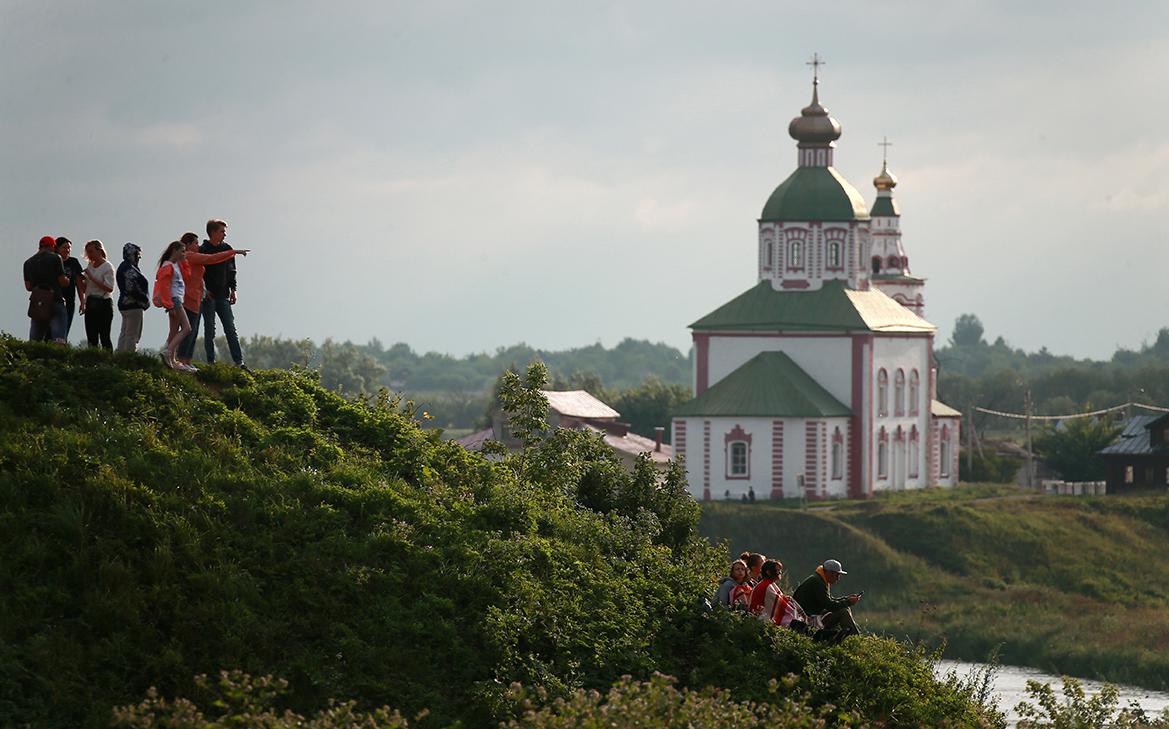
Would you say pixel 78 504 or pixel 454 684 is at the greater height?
pixel 78 504

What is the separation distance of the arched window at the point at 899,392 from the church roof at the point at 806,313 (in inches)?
58.8

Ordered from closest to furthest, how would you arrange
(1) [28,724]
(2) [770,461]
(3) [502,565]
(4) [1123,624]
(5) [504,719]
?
(1) [28,724] → (5) [504,719] → (3) [502,565] → (4) [1123,624] → (2) [770,461]

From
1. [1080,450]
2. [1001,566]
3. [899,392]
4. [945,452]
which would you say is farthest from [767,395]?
[1080,450]

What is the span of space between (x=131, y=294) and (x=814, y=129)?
55051 mm

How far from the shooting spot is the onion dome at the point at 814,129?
7756 cm

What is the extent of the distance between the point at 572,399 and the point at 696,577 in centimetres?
5753

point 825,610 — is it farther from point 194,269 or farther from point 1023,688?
point 1023,688

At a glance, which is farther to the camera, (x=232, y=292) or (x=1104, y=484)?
(x=1104, y=484)

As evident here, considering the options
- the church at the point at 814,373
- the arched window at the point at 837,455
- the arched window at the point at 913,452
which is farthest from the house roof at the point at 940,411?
the arched window at the point at 837,455

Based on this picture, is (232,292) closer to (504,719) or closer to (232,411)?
(232,411)

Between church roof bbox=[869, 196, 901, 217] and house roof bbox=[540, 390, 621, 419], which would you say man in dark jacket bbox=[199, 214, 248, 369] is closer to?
house roof bbox=[540, 390, 621, 419]

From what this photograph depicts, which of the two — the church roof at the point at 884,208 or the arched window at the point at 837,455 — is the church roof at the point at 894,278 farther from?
the arched window at the point at 837,455

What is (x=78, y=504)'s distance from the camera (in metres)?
21.6

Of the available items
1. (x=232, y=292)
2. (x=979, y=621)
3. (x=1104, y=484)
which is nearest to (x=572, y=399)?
(x=1104, y=484)
